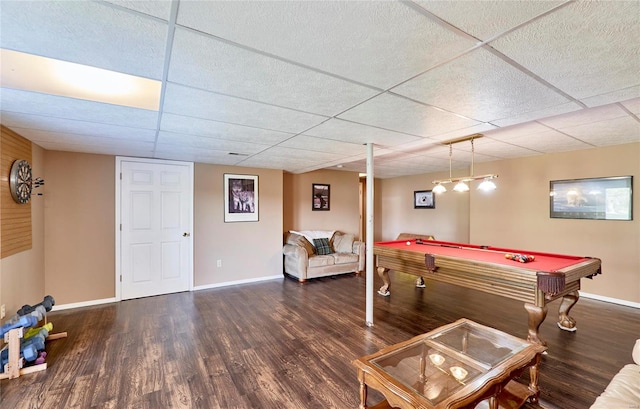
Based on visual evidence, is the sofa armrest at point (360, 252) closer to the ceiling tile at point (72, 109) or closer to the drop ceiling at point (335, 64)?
the drop ceiling at point (335, 64)

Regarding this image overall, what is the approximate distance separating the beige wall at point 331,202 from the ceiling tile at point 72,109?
150 inches

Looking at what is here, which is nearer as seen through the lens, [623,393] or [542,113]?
[623,393]

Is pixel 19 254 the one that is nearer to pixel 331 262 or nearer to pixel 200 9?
pixel 200 9

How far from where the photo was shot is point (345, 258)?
5605mm

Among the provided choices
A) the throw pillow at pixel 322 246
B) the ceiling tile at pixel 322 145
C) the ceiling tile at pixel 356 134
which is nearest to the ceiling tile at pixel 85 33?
the ceiling tile at pixel 356 134

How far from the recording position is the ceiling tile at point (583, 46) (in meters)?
1.12

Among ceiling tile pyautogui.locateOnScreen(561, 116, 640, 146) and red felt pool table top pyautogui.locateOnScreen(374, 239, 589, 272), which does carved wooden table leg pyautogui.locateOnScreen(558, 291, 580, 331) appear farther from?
ceiling tile pyautogui.locateOnScreen(561, 116, 640, 146)

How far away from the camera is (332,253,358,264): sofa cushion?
553cm

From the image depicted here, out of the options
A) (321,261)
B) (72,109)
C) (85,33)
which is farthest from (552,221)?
(72,109)

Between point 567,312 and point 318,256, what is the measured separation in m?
3.68

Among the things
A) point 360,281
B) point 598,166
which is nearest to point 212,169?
point 360,281

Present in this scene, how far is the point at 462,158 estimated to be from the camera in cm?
469

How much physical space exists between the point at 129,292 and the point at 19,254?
159cm

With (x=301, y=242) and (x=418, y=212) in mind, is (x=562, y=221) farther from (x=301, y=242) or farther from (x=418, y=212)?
(x=301, y=242)
